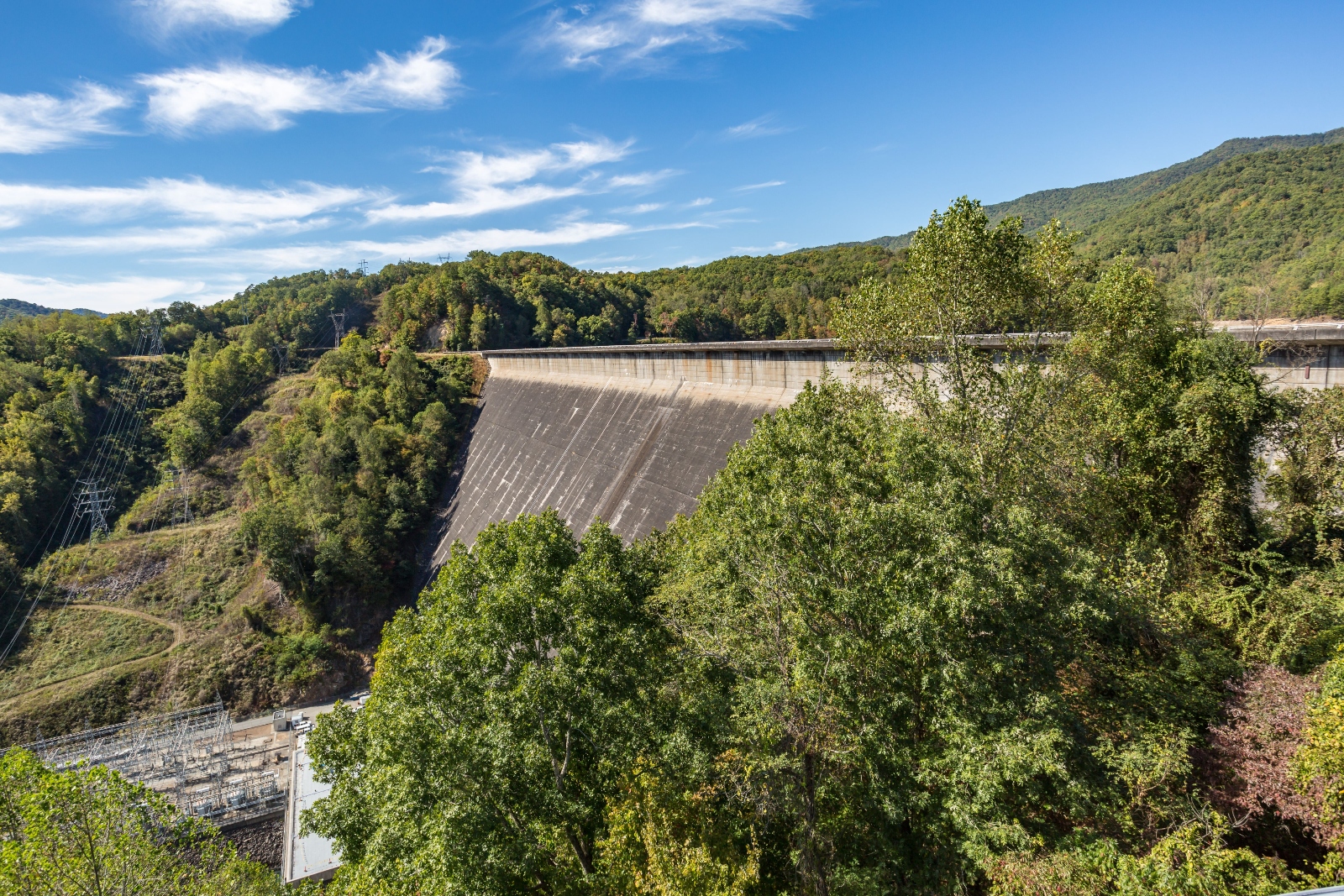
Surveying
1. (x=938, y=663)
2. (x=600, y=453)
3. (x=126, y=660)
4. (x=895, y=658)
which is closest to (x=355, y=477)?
(x=126, y=660)

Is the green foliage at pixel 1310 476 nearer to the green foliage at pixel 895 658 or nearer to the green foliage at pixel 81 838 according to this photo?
the green foliage at pixel 895 658

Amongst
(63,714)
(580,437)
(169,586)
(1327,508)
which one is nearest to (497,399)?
(580,437)

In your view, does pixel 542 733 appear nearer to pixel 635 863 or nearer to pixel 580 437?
pixel 635 863

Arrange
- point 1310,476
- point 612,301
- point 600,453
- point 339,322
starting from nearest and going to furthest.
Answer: point 1310,476, point 600,453, point 339,322, point 612,301

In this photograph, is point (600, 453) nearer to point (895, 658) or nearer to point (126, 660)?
point (895, 658)

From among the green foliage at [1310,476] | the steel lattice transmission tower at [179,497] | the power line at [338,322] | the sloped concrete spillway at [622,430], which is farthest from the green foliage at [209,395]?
the green foliage at [1310,476]
